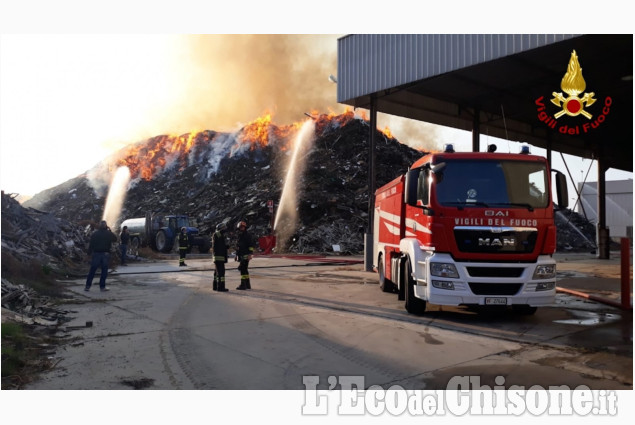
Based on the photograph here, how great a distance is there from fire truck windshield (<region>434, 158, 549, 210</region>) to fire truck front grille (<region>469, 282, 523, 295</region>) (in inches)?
47.9

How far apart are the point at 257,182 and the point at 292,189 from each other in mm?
5800

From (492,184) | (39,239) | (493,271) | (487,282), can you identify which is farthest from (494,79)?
(39,239)

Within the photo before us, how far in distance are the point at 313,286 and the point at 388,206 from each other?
3.02 meters

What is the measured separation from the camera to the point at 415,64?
14.2 metres

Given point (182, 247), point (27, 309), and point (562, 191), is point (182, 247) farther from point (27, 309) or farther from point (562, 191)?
point (562, 191)

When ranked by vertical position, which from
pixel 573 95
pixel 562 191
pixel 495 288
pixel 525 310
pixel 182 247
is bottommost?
pixel 525 310

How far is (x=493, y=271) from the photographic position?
708 centimetres

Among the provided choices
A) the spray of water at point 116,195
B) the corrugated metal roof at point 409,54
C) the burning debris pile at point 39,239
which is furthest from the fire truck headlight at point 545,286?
the spray of water at point 116,195

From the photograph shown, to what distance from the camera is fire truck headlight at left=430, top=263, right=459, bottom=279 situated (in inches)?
280

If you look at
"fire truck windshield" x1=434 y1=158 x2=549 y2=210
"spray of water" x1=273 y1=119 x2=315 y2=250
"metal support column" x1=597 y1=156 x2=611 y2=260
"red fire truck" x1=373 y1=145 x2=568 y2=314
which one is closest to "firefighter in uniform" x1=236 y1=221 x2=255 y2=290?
"red fire truck" x1=373 y1=145 x2=568 y2=314

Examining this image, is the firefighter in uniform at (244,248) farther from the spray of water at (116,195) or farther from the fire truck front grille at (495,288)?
the spray of water at (116,195)

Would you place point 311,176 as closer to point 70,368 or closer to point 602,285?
point 602,285

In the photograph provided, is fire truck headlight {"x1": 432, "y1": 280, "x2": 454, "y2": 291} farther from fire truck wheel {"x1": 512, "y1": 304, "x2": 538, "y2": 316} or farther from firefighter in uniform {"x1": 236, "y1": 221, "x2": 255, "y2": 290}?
firefighter in uniform {"x1": 236, "y1": 221, "x2": 255, "y2": 290}

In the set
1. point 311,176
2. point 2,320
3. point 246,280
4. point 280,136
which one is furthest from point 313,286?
point 280,136
